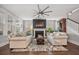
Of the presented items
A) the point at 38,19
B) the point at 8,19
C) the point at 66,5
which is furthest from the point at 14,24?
the point at 66,5

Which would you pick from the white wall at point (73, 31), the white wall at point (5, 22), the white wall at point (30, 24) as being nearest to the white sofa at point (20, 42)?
the white wall at point (5, 22)

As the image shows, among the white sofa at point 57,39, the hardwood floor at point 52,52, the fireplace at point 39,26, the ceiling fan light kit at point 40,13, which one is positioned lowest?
the hardwood floor at point 52,52

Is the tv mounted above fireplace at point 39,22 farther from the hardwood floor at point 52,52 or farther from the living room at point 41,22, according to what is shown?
the hardwood floor at point 52,52

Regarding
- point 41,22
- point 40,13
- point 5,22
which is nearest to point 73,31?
point 41,22

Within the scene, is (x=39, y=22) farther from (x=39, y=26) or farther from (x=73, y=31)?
(x=73, y=31)

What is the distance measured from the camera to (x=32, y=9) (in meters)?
3.86

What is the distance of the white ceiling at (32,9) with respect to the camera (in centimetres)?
361

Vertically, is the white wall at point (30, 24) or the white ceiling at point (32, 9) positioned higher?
the white ceiling at point (32, 9)

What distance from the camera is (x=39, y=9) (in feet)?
13.0

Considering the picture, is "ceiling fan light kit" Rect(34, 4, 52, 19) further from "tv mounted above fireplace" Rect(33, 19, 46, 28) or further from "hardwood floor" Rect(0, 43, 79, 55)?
"hardwood floor" Rect(0, 43, 79, 55)

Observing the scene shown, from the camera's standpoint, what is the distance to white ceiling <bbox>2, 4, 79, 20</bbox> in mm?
3605

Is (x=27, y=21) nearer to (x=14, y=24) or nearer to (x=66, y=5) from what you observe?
(x=14, y=24)
